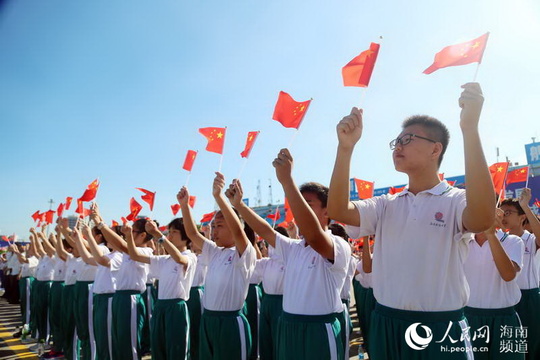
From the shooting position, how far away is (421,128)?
6.65ft

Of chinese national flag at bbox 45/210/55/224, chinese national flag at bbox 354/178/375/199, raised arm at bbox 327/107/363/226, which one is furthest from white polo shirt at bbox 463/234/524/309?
chinese national flag at bbox 45/210/55/224

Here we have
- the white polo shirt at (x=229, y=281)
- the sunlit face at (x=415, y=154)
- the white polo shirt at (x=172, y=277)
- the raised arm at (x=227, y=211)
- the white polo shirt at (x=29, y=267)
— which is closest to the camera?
the sunlit face at (x=415, y=154)

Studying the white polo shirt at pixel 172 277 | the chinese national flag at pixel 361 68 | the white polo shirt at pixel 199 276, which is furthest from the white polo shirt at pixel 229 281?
the white polo shirt at pixel 199 276

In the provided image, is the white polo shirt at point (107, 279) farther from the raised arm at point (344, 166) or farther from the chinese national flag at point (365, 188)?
the raised arm at point (344, 166)

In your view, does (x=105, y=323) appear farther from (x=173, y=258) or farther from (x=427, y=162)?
(x=427, y=162)

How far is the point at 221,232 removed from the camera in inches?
159

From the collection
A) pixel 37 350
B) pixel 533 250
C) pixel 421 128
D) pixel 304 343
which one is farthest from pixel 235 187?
pixel 37 350

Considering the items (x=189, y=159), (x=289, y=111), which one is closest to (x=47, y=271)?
(x=189, y=159)

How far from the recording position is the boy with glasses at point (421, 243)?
1758 millimetres

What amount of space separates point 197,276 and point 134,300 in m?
1.43

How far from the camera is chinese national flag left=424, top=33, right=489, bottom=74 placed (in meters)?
2.24

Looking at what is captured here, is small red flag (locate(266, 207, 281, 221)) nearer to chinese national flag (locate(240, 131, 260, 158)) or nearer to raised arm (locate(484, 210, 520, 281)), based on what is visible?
chinese national flag (locate(240, 131, 260, 158))

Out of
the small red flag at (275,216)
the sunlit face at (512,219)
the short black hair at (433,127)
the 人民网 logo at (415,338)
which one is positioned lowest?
the 人民网 logo at (415,338)

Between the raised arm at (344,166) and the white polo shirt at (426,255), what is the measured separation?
0.93 feet
